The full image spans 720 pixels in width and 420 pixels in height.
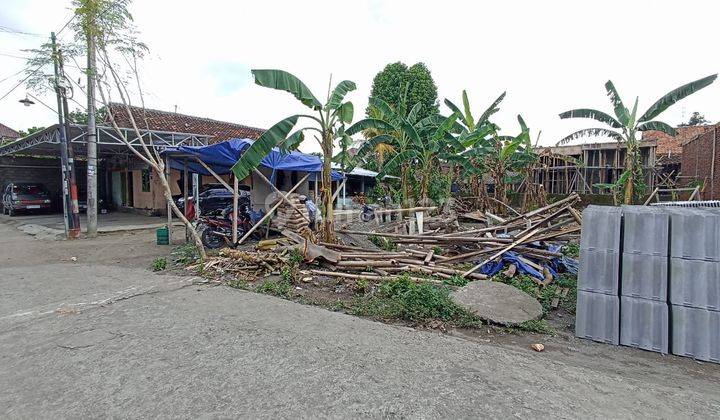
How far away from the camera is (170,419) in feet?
9.12

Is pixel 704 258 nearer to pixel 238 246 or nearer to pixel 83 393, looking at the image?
pixel 83 393

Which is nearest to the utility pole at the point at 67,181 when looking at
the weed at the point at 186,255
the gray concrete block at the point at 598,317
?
the weed at the point at 186,255

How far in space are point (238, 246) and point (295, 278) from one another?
381cm

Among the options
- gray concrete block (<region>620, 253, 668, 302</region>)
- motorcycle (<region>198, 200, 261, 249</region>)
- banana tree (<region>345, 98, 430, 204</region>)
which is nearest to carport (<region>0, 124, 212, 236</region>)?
motorcycle (<region>198, 200, 261, 249</region>)

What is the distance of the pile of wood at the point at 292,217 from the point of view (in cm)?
1061

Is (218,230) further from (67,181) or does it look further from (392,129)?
(67,181)

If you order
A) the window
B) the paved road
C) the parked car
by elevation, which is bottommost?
the paved road

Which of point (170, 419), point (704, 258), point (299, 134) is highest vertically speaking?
point (299, 134)

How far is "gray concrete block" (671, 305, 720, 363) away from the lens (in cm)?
379

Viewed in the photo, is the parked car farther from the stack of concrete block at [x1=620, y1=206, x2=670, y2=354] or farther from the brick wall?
the brick wall

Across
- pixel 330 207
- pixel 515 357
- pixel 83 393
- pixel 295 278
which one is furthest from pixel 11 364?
pixel 330 207

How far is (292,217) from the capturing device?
10.8 meters

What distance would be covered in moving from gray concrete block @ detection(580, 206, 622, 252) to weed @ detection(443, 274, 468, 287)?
2210 mm

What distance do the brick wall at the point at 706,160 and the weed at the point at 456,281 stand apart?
1301 cm
